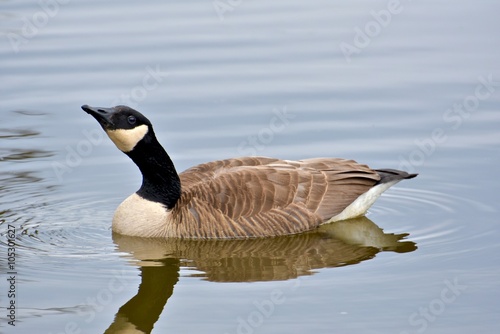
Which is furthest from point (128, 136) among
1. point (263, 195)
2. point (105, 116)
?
point (263, 195)

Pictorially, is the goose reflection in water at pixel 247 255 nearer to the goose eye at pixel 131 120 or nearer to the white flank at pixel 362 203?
the white flank at pixel 362 203

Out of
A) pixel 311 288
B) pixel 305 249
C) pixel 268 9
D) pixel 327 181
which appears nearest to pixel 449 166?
pixel 327 181

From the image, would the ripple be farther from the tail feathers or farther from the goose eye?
the goose eye

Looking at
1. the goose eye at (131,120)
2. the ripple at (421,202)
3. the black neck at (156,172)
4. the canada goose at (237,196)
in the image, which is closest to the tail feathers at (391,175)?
the canada goose at (237,196)

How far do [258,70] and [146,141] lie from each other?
18.2 feet

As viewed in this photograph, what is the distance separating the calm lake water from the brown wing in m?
0.24

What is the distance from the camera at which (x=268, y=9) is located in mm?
21328

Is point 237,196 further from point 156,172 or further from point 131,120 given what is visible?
point 131,120

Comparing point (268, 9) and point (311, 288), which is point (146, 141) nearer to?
point (311, 288)

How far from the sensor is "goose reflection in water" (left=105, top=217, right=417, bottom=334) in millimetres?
11562

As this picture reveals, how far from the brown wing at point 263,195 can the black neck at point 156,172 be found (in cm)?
17

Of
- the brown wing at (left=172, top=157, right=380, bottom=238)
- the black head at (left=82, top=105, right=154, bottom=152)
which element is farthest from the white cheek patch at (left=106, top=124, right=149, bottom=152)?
the brown wing at (left=172, top=157, right=380, bottom=238)

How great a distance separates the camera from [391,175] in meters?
13.6

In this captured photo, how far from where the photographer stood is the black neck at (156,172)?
12984 mm
